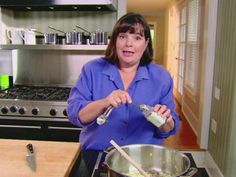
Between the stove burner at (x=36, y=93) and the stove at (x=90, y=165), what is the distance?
3.87 feet

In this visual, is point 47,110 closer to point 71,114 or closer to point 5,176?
point 71,114

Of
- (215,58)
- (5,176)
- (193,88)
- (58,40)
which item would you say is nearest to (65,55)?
(58,40)

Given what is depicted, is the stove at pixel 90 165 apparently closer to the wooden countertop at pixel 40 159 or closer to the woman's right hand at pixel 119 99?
the wooden countertop at pixel 40 159

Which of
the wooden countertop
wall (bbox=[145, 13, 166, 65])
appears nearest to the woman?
the wooden countertop

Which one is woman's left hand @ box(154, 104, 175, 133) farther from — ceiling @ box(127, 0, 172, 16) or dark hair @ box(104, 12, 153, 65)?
ceiling @ box(127, 0, 172, 16)

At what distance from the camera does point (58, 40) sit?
2.67m

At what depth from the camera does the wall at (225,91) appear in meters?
2.29

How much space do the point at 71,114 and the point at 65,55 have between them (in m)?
1.69

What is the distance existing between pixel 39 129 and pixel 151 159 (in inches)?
59.8

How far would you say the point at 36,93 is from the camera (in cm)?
248

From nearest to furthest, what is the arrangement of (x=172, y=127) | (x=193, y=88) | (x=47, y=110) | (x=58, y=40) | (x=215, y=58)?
(x=172, y=127) < (x=47, y=110) < (x=58, y=40) < (x=215, y=58) < (x=193, y=88)

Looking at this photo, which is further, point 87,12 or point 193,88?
point 193,88

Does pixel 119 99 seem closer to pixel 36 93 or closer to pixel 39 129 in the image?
pixel 39 129

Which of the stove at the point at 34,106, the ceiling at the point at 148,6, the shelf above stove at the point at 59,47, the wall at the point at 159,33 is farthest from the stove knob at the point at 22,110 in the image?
the wall at the point at 159,33
